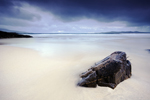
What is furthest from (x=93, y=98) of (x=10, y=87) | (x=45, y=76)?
(x=10, y=87)

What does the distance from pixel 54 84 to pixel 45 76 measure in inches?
26.9

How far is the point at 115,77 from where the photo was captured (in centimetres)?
230

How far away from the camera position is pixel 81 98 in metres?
2.05

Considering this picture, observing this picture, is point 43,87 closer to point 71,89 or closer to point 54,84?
point 54,84

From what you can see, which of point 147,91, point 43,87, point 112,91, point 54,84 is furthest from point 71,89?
point 147,91

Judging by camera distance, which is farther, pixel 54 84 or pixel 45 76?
pixel 45 76

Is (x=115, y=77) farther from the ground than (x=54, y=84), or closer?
farther from the ground

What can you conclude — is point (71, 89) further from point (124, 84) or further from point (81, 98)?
point (124, 84)

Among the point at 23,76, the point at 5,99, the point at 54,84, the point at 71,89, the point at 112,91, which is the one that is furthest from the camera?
the point at 23,76

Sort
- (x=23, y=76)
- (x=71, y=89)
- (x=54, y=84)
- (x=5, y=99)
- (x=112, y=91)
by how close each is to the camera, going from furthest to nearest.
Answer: (x=23, y=76)
(x=54, y=84)
(x=71, y=89)
(x=112, y=91)
(x=5, y=99)

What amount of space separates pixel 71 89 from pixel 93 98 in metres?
0.69

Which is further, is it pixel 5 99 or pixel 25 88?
pixel 25 88

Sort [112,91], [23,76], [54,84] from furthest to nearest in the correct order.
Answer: [23,76] < [54,84] < [112,91]

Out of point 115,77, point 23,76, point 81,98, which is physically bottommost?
point 81,98
